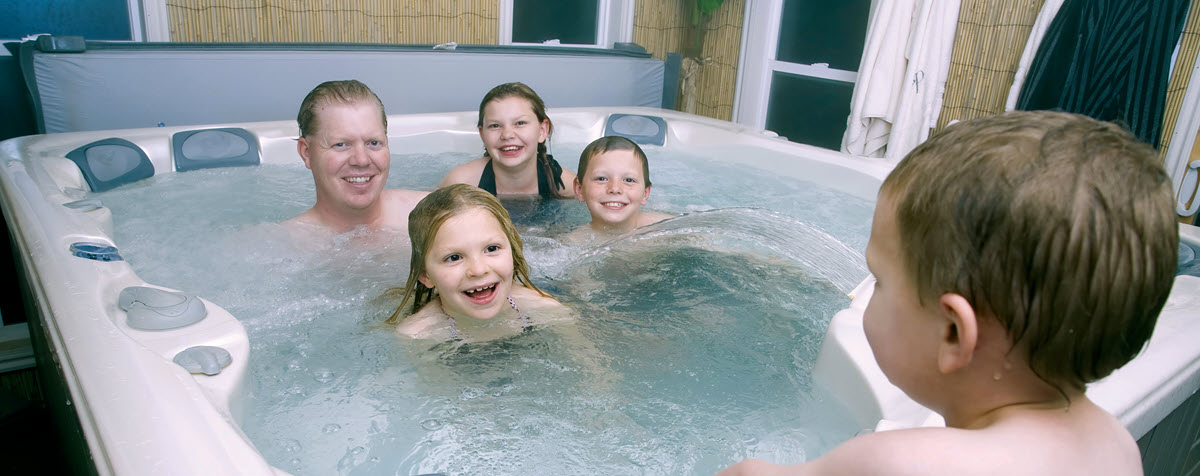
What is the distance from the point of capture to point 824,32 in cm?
423

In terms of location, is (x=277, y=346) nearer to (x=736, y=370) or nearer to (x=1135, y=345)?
(x=736, y=370)

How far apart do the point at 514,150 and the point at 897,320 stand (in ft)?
6.27

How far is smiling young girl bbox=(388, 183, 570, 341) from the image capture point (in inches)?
58.2

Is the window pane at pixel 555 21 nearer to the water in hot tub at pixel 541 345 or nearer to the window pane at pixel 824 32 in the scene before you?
the window pane at pixel 824 32

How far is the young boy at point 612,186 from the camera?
86.7 inches

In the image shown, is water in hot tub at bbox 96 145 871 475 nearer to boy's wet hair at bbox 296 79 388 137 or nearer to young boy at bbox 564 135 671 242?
young boy at bbox 564 135 671 242

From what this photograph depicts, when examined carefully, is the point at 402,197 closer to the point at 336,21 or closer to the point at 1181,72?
the point at 336,21

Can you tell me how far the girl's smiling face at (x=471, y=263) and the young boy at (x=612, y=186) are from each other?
0.72 metres

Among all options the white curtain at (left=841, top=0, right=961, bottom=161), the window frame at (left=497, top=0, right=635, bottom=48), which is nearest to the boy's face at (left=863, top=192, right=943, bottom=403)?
the white curtain at (left=841, top=0, right=961, bottom=161)

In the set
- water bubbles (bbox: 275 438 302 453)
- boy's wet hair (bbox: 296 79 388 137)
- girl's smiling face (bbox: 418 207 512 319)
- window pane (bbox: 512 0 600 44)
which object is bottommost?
water bubbles (bbox: 275 438 302 453)

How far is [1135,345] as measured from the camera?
23.3 inches

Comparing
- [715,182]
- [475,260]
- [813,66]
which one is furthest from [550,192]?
[813,66]

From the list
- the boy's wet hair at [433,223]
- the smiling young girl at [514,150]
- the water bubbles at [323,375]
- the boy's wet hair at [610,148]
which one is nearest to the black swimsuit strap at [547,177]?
the smiling young girl at [514,150]

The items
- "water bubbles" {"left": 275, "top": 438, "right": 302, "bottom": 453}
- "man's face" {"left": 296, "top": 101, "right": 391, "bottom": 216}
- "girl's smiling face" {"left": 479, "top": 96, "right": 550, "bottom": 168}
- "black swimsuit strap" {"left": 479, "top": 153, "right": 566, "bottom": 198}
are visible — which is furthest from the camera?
"black swimsuit strap" {"left": 479, "top": 153, "right": 566, "bottom": 198}
